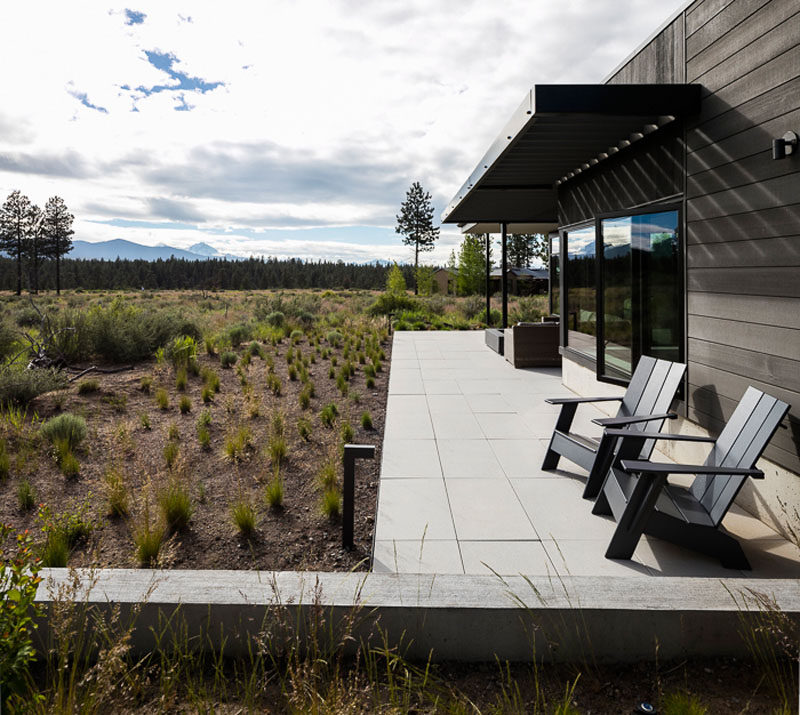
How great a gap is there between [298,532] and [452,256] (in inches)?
1845

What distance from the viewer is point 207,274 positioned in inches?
3322

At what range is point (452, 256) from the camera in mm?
49125

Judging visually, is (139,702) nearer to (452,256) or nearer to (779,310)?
(779,310)

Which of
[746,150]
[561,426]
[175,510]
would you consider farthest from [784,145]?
[175,510]

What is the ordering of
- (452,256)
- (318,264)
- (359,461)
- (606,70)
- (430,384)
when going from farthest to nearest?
1. (318,264)
2. (452,256)
3. (430,384)
4. (606,70)
5. (359,461)

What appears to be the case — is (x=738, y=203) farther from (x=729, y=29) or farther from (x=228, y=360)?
(x=228, y=360)

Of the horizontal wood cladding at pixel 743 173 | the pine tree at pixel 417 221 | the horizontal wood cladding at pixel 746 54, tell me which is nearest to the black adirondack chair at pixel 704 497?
the horizontal wood cladding at pixel 743 173

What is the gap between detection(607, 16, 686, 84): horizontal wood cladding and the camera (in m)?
4.60

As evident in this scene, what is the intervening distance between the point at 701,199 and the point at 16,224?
2337 inches

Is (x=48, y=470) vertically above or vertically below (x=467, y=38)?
below

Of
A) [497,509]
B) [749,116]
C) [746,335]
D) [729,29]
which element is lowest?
[497,509]

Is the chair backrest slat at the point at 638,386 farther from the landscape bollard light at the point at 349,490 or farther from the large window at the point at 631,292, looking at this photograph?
the landscape bollard light at the point at 349,490

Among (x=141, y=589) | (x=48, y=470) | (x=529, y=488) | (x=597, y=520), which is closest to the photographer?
(x=141, y=589)

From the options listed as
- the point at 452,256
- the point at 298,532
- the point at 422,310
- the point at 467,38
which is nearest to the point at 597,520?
the point at 298,532
